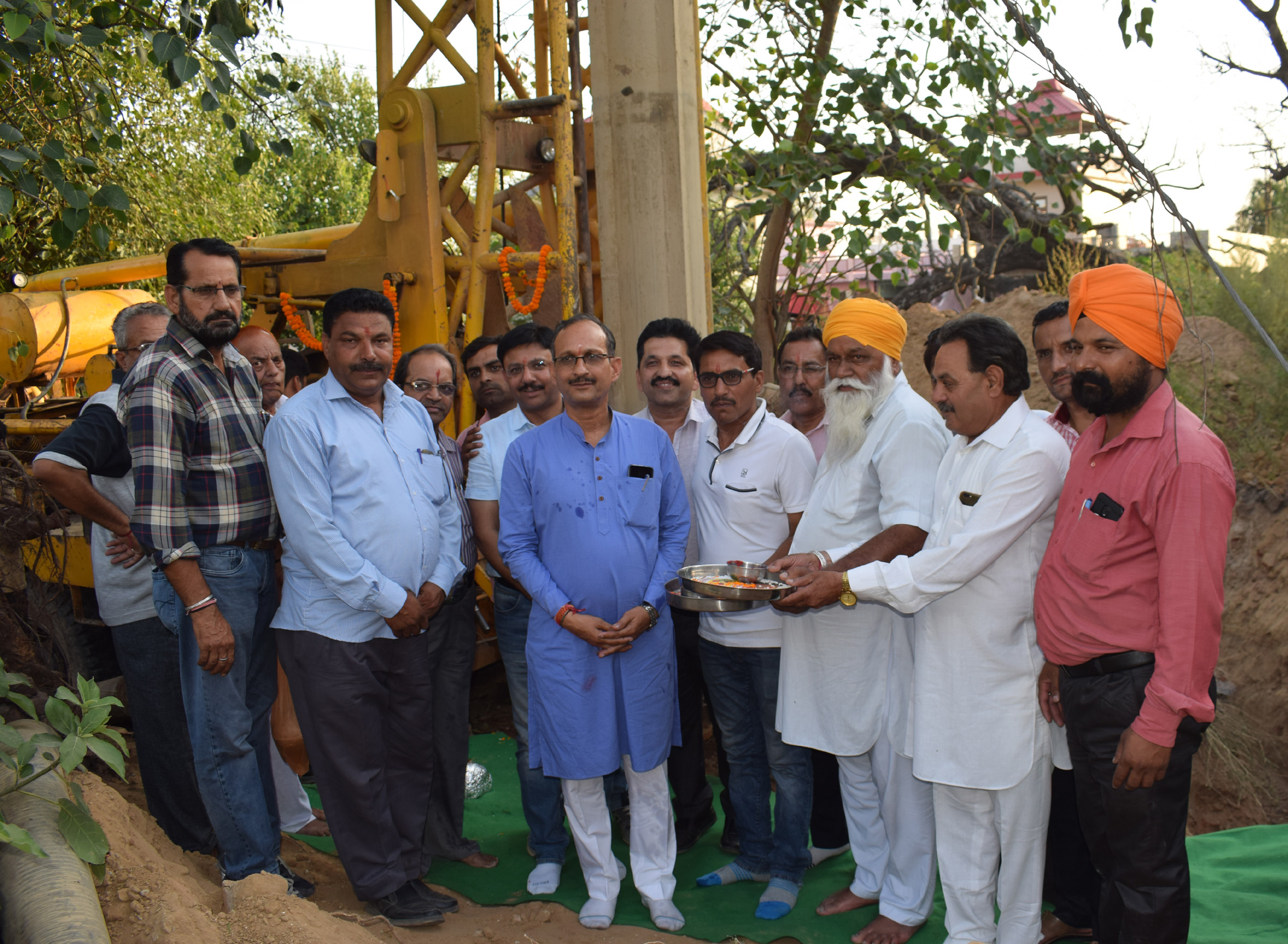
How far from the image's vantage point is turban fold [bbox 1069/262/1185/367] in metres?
2.72

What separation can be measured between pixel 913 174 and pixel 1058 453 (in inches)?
198

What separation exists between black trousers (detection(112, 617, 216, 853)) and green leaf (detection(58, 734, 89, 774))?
4.94 ft

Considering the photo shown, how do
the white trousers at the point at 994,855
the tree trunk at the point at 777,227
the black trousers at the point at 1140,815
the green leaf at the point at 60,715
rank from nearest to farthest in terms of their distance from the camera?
the green leaf at the point at 60,715, the black trousers at the point at 1140,815, the white trousers at the point at 994,855, the tree trunk at the point at 777,227

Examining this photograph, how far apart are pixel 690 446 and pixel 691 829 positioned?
1.69 m

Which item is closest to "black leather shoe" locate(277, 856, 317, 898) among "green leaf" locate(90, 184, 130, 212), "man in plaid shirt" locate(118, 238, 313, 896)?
"man in plaid shirt" locate(118, 238, 313, 896)

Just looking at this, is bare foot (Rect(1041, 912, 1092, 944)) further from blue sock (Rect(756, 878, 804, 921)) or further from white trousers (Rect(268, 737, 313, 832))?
white trousers (Rect(268, 737, 313, 832))

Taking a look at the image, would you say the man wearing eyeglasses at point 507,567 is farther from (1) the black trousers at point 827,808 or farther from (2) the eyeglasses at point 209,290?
(2) the eyeglasses at point 209,290

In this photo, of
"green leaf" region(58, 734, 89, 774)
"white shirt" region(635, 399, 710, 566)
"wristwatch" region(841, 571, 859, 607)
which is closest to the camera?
"green leaf" region(58, 734, 89, 774)

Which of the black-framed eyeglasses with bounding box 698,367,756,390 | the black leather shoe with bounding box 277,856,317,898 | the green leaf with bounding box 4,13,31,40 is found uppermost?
the green leaf with bounding box 4,13,31,40

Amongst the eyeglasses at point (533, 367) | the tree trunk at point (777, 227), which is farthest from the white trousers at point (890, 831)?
the tree trunk at point (777, 227)

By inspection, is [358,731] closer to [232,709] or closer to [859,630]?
[232,709]

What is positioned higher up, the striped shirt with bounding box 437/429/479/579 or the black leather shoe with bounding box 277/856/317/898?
the striped shirt with bounding box 437/429/479/579

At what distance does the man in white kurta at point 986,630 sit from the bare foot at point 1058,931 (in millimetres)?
388

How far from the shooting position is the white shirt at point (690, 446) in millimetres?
4141
